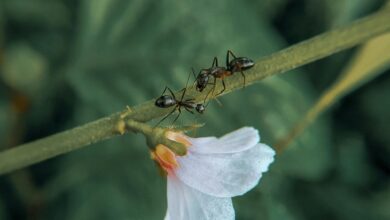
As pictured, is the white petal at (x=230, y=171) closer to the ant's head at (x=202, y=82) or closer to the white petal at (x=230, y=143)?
the white petal at (x=230, y=143)

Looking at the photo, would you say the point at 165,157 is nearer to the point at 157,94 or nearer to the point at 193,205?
the point at 193,205

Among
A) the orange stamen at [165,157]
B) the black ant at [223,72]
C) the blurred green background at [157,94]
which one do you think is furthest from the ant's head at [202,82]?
the blurred green background at [157,94]

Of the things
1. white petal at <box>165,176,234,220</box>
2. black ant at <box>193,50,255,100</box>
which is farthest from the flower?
black ant at <box>193,50,255,100</box>

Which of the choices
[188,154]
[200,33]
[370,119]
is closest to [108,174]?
[200,33]

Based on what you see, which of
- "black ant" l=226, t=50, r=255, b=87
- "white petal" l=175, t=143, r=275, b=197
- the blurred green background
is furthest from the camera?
the blurred green background

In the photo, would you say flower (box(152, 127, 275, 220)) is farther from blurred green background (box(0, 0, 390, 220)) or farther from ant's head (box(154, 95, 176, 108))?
blurred green background (box(0, 0, 390, 220))

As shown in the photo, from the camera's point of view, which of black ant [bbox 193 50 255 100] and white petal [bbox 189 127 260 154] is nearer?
white petal [bbox 189 127 260 154]
